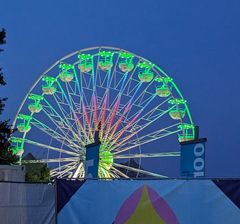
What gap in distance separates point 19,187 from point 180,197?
319cm

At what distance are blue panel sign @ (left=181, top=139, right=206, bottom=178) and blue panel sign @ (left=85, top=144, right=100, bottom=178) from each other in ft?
6.12

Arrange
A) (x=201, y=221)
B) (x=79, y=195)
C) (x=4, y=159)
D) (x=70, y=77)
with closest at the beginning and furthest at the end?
(x=201, y=221)
(x=79, y=195)
(x=4, y=159)
(x=70, y=77)

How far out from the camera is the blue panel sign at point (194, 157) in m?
12.1

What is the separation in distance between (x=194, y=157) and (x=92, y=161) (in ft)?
7.08

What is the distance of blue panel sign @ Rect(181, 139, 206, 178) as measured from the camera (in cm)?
1210

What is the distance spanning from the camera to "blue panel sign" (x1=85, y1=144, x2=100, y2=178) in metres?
11.7

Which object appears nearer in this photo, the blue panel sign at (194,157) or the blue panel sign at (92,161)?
the blue panel sign at (92,161)

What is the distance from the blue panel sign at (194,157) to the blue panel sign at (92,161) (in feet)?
6.12

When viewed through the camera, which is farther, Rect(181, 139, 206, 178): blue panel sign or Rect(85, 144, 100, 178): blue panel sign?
Rect(181, 139, 206, 178): blue panel sign

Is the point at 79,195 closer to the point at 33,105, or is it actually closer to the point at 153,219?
the point at 153,219

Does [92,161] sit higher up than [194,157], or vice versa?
[194,157]

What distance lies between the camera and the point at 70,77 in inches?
1432

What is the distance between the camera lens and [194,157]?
1216 cm

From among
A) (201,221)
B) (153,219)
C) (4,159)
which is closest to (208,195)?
(201,221)
